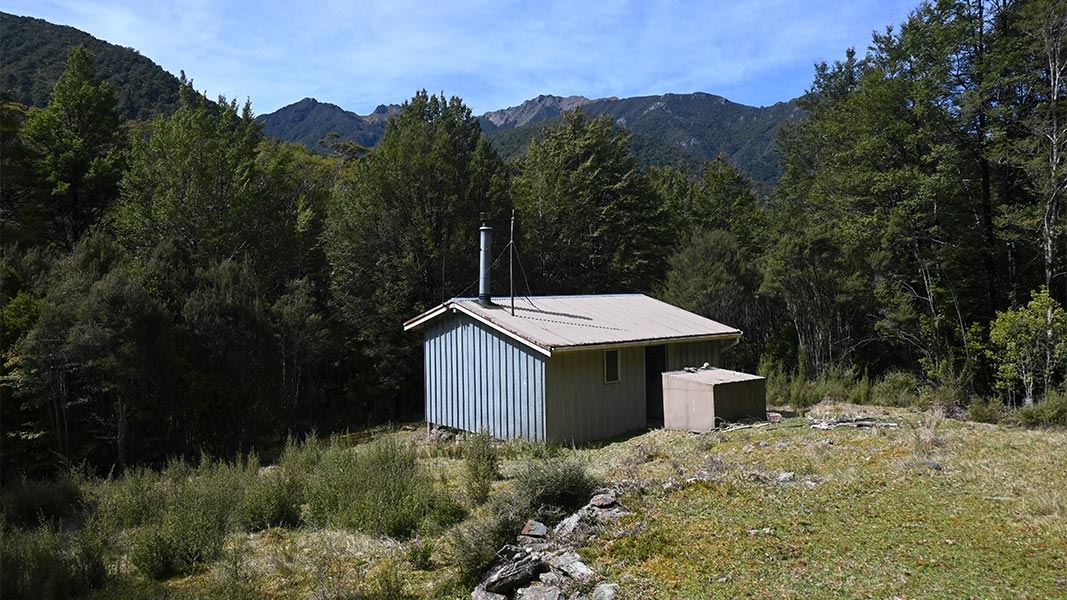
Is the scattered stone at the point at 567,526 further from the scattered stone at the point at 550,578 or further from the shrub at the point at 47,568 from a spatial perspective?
the shrub at the point at 47,568

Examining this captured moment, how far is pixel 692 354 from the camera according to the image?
18234 millimetres

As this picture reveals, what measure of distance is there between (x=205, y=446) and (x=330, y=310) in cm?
800

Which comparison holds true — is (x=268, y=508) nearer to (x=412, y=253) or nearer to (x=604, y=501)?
(x=604, y=501)

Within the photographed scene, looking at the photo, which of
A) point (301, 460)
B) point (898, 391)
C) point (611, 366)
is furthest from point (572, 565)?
point (898, 391)

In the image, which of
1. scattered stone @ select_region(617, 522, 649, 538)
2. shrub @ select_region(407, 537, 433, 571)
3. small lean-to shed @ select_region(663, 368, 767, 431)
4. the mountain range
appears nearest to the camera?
scattered stone @ select_region(617, 522, 649, 538)

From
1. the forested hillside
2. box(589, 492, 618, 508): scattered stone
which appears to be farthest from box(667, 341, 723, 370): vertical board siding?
the forested hillside

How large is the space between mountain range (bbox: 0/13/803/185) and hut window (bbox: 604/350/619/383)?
18283 mm

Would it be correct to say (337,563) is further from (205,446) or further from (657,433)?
(205,446)

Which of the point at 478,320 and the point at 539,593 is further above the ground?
the point at 478,320

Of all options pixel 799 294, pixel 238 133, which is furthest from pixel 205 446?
pixel 799 294

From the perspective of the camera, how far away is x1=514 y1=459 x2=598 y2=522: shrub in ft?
27.1

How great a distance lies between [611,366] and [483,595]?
10.3m

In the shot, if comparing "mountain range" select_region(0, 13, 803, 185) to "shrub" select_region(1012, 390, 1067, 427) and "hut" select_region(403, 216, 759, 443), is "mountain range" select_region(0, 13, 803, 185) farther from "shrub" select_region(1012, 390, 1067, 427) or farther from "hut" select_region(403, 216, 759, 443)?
"shrub" select_region(1012, 390, 1067, 427)

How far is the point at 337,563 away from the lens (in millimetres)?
7309
